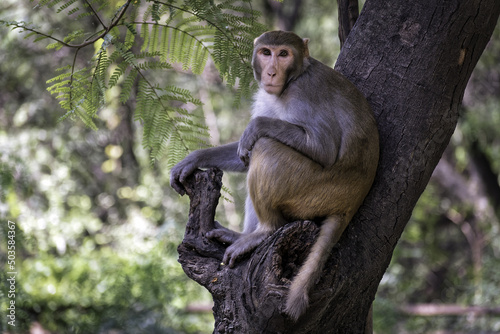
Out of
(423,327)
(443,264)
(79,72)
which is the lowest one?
(443,264)

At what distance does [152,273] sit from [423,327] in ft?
13.9

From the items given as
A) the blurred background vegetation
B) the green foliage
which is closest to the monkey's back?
the green foliage

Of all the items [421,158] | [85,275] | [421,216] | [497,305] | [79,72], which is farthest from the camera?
[421,216]

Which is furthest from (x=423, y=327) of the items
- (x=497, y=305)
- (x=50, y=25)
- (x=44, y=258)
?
(x=50, y=25)

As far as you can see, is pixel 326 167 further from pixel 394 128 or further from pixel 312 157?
pixel 394 128

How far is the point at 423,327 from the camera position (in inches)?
310

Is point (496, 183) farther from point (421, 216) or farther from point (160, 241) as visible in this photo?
point (160, 241)

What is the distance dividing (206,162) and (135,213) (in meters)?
4.93

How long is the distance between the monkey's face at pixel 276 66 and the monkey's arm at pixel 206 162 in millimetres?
651

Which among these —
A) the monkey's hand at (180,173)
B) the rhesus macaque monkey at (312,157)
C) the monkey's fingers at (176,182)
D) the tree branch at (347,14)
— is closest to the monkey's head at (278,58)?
the rhesus macaque monkey at (312,157)

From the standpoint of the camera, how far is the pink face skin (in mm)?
3396

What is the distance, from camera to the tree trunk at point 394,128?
2.94 meters

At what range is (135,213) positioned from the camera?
332 inches

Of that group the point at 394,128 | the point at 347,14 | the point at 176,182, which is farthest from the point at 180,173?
the point at 347,14
